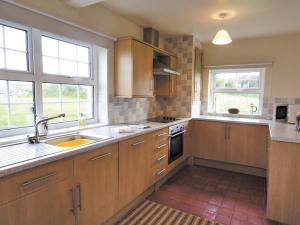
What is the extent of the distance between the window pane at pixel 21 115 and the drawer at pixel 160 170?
147 centimetres

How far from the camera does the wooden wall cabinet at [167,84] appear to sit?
340cm

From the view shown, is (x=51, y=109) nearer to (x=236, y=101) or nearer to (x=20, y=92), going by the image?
(x=20, y=92)

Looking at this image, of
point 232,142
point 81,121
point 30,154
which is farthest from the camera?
point 232,142

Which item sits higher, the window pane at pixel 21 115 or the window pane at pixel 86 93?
the window pane at pixel 86 93

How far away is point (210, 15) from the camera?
8.25ft

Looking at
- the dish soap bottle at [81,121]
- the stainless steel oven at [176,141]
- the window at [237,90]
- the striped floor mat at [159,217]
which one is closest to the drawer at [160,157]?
the stainless steel oven at [176,141]

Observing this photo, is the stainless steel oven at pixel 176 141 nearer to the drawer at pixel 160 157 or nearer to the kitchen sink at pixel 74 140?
the drawer at pixel 160 157

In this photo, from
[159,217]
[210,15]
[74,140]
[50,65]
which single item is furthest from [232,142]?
[50,65]

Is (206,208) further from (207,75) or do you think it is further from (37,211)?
(207,75)

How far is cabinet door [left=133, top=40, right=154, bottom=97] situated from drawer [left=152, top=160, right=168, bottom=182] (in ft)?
3.17

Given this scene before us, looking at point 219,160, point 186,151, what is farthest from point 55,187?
point 219,160

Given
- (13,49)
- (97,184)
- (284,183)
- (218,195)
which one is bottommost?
(218,195)

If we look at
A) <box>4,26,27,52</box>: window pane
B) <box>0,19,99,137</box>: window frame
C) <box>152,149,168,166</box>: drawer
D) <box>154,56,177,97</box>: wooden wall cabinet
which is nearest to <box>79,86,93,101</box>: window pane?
<box>0,19,99,137</box>: window frame

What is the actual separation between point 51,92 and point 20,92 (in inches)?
11.7
